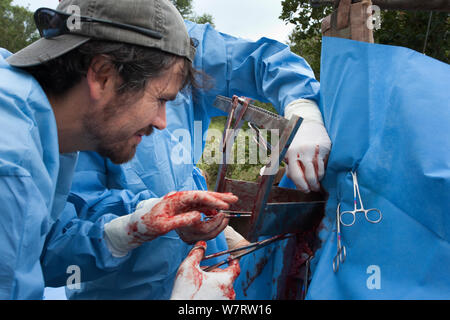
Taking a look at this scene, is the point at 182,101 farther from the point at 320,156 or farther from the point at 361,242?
the point at 361,242

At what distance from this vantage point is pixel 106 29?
1.19 metres

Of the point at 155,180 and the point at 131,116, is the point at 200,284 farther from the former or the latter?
the point at 155,180

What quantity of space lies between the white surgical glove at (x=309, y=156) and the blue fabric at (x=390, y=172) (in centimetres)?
5

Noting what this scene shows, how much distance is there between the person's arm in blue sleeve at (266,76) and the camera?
141 centimetres

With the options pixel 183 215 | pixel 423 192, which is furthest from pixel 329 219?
pixel 183 215

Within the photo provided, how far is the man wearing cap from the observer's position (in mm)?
937

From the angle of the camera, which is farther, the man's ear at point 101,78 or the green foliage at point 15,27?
the green foliage at point 15,27

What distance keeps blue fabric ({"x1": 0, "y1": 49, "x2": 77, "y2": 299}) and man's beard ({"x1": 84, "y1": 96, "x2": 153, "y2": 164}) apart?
187 millimetres

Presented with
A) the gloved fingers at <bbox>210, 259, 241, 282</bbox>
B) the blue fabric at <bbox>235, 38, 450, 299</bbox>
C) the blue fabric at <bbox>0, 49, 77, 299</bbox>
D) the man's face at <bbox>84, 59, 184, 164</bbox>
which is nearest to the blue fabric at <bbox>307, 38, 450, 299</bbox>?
the blue fabric at <bbox>235, 38, 450, 299</bbox>

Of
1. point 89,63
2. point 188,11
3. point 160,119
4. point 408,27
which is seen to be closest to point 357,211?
point 160,119

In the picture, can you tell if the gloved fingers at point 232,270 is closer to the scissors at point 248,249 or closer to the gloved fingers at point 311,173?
the scissors at point 248,249

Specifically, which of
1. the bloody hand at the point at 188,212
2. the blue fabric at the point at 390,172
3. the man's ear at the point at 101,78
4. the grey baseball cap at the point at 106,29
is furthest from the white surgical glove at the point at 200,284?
the grey baseball cap at the point at 106,29

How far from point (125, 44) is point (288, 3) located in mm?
1960

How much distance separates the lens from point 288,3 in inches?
109
